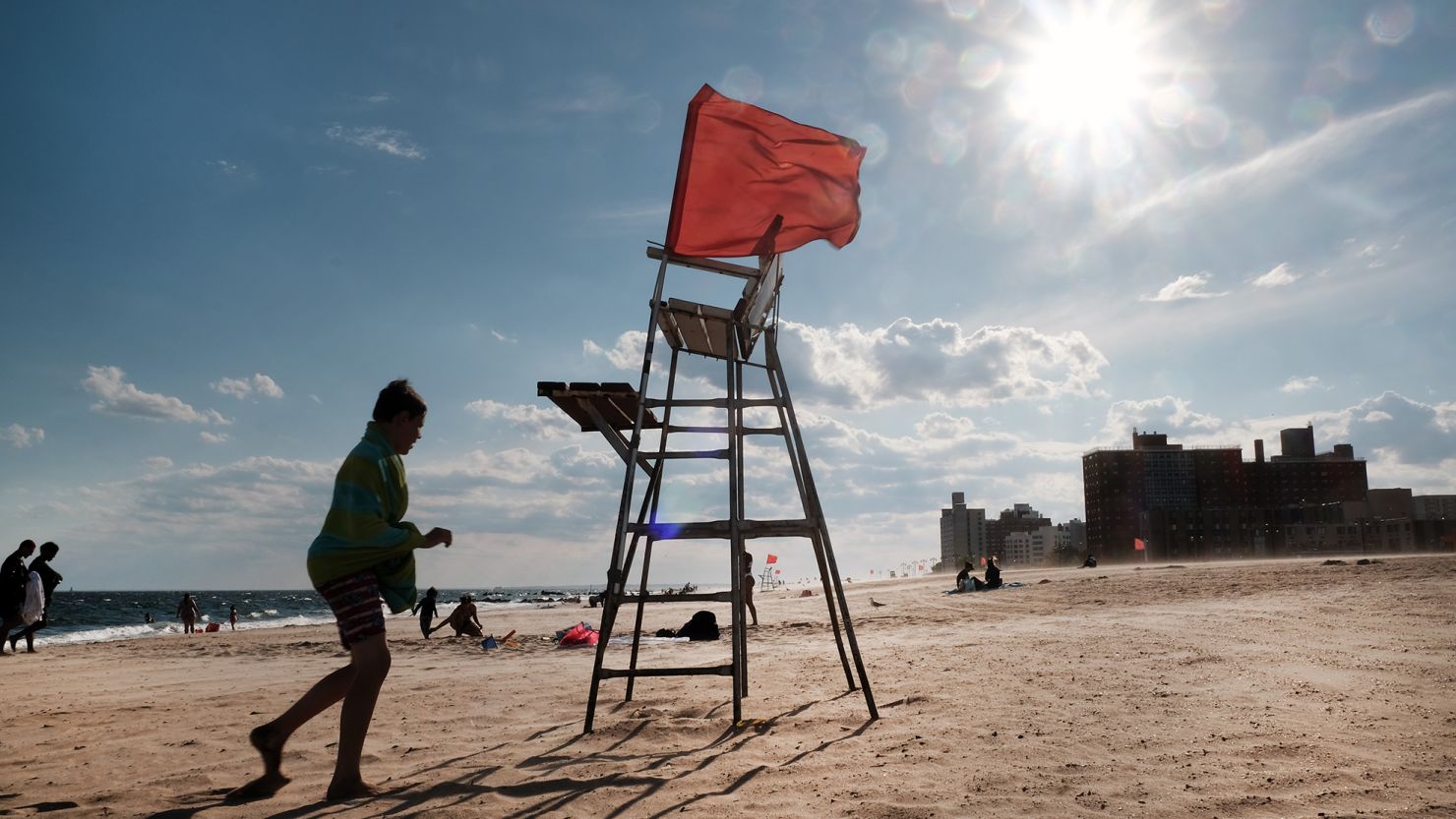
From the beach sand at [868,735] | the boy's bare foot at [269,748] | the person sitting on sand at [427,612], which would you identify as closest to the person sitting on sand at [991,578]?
the beach sand at [868,735]

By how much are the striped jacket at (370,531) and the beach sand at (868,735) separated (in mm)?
1100

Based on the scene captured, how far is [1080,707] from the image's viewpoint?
5.96 metres

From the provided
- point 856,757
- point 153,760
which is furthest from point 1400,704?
point 153,760

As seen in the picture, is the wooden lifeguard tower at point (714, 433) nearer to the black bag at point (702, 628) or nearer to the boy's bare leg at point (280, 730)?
the boy's bare leg at point (280, 730)

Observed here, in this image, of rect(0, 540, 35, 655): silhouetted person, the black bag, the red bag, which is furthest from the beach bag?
the black bag

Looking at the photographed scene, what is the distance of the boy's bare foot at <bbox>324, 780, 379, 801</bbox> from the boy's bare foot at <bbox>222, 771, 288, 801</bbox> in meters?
0.38

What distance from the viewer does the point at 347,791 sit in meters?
4.09

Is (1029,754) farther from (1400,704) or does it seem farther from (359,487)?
(359,487)

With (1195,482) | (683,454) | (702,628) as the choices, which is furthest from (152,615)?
(1195,482)

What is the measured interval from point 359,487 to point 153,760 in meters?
2.86

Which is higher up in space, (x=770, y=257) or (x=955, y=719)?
(x=770, y=257)

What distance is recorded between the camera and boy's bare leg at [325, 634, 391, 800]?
4.07m

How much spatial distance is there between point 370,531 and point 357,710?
2.92 feet

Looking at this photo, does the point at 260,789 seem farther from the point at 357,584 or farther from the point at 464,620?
the point at 464,620
